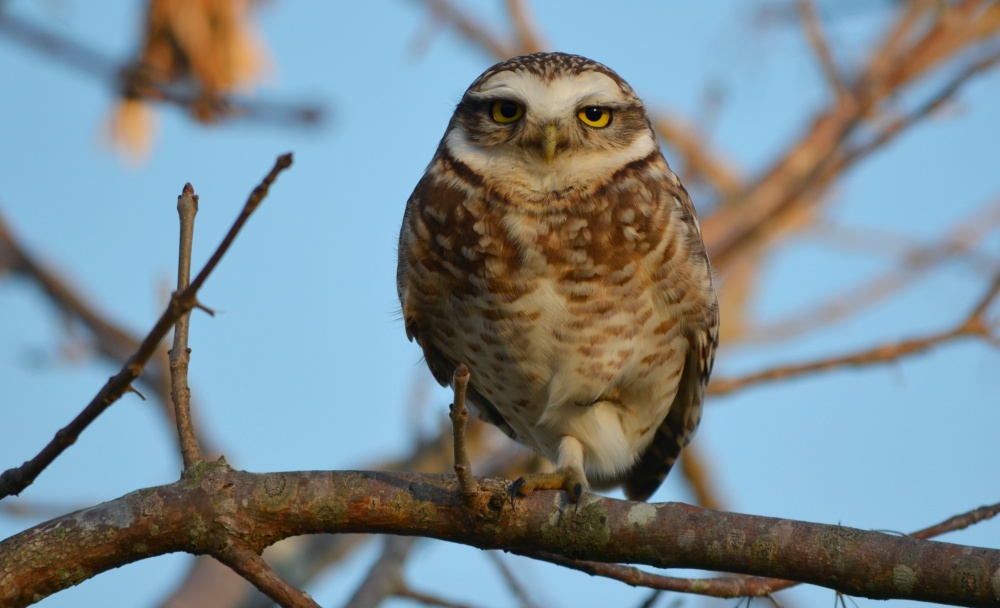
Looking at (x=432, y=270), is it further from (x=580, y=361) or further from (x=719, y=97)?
(x=719, y=97)

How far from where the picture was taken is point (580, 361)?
3457 mm

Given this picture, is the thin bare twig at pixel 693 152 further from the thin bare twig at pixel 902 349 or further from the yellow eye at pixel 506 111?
the yellow eye at pixel 506 111

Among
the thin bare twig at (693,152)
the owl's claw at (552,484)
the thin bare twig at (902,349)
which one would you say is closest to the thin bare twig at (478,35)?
the thin bare twig at (693,152)

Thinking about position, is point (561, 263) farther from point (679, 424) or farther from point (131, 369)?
point (131, 369)

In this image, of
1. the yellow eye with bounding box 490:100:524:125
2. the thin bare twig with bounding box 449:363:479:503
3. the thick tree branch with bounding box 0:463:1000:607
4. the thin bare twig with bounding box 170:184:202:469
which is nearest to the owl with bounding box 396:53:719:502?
the yellow eye with bounding box 490:100:524:125

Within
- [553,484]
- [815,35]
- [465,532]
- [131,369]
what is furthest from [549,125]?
[815,35]

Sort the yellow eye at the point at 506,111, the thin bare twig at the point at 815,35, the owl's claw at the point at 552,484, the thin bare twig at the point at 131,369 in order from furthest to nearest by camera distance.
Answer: the thin bare twig at the point at 815,35
the yellow eye at the point at 506,111
the owl's claw at the point at 552,484
the thin bare twig at the point at 131,369

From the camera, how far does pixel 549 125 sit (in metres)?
3.50

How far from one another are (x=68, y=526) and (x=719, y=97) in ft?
20.9

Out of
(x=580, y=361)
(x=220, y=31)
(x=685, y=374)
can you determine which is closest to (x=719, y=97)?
(x=220, y=31)

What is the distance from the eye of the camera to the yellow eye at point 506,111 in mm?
3609

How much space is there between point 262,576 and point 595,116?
6.55ft

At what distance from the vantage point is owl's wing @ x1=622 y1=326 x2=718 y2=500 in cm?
379

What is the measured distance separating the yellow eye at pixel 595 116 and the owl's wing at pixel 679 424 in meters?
0.78
